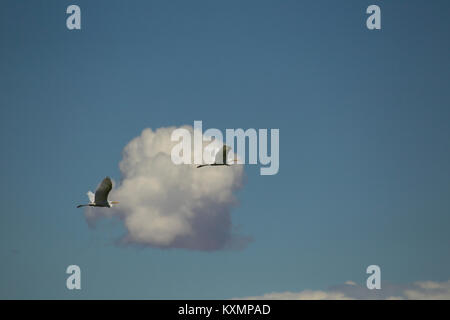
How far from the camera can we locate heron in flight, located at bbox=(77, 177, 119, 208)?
398 ft

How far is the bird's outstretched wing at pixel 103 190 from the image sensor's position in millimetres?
120688

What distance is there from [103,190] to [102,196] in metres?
3.63

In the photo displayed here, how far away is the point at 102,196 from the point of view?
420ft

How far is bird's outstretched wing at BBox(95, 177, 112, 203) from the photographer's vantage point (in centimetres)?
12069

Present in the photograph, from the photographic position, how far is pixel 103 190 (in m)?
125
